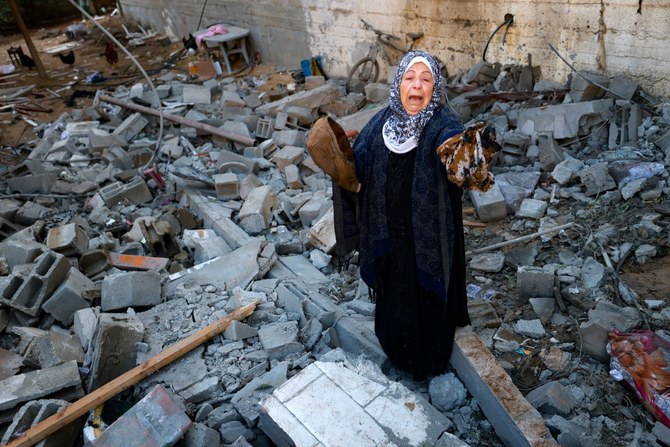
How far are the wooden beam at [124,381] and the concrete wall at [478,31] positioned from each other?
17.9ft

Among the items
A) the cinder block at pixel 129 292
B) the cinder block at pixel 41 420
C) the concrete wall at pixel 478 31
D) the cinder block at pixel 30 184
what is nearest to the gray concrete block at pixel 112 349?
the cinder block at pixel 41 420

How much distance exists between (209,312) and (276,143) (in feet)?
14.0

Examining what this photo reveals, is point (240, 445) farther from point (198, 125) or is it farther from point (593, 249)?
point (198, 125)

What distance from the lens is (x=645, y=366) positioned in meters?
3.24

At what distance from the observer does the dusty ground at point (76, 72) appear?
1103cm

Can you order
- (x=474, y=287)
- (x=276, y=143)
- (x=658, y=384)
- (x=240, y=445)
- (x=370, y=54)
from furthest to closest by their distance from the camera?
(x=370, y=54) < (x=276, y=143) < (x=474, y=287) < (x=658, y=384) < (x=240, y=445)

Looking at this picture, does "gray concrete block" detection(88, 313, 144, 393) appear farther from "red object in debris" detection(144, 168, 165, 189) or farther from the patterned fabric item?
"red object in debris" detection(144, 168, 165, 189)

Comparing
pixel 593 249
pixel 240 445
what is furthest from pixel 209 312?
pixel 593 249

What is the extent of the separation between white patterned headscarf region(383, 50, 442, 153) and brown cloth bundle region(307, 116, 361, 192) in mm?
247

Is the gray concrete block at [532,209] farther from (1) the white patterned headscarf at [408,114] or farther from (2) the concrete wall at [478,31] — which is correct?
(1) the white patterned headscarf at [408,114]

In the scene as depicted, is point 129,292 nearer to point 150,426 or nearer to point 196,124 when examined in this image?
point 150,426

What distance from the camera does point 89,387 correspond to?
3406 mm

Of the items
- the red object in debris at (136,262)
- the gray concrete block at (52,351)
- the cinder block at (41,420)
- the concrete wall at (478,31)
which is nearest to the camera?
the cinder block at (41,420)

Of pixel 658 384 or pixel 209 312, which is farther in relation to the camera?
pixel 209 312
